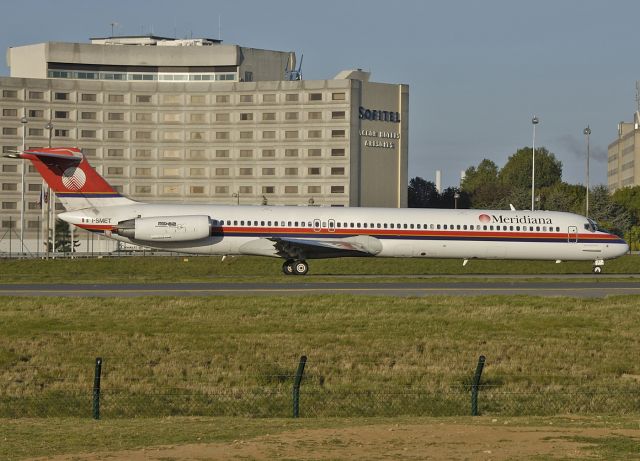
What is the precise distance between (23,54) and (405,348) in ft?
395

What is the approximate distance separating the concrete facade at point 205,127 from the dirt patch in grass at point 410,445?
114 metres

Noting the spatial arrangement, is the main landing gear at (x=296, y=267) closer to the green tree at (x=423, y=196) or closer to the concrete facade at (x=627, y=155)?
the green tree at (x=423, y=196)

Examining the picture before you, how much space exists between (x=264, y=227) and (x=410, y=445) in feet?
123

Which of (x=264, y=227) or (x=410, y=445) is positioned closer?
(x=410, y=445)

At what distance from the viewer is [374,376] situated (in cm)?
2586

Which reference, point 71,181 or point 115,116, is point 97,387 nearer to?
point 71,181

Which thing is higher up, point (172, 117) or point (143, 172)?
point (172, 117)

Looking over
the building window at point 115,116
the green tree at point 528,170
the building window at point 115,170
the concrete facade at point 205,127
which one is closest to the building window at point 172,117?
the concrete facade at point 205,127

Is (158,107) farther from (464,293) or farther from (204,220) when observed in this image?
(464,293)

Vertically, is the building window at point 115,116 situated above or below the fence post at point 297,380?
above

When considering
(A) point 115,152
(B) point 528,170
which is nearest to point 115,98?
(A) point 115,152

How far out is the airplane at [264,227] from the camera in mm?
52406

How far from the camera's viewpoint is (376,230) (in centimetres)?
5306

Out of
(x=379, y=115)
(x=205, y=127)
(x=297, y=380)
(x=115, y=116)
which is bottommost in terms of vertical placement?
(x=297, y=380)
